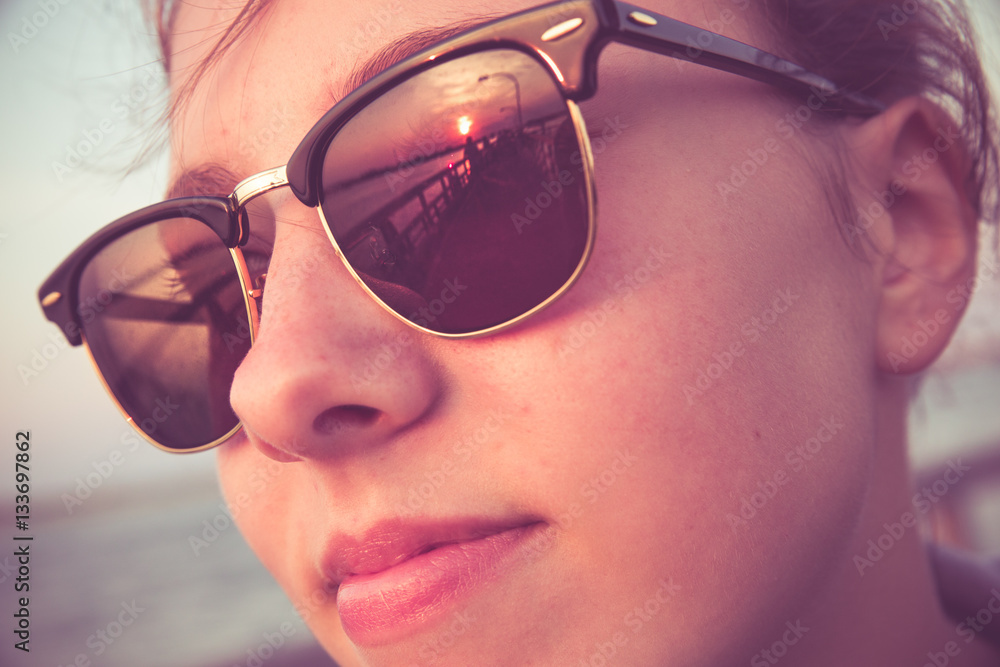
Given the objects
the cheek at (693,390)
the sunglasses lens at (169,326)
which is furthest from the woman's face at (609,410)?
the sunglasses lens at (169,326)

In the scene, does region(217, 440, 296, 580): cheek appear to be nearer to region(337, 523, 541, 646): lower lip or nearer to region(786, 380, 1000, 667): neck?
region(337, 523, 541, 646): lower lip

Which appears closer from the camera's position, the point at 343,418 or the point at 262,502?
the point at 343,418

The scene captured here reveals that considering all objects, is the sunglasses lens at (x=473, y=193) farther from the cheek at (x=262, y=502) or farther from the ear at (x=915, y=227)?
the ear at (x=915, y=227)

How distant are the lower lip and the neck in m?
0.56

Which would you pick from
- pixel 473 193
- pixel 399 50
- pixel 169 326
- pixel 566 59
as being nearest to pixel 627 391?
pixel 473 193

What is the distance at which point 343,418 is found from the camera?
86cm

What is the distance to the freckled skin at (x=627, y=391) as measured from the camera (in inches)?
31.2

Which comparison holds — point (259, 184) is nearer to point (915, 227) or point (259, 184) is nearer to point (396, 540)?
point (396, 540)

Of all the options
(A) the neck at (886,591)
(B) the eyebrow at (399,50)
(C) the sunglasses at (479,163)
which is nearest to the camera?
(C) the sunglasses at (479,163)

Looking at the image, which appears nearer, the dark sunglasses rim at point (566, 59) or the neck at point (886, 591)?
the dark sunglasses rim at point (566, 59)

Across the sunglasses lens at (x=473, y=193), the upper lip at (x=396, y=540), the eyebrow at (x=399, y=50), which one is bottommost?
the upper lip at (x=396, y=540)

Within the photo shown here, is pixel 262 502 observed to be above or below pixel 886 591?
above

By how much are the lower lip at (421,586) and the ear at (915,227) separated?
76 cm

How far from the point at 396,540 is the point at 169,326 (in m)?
0.68
